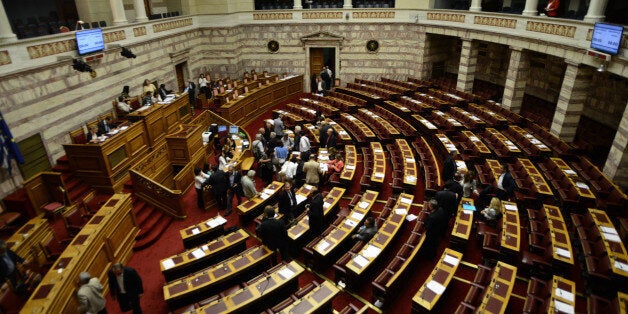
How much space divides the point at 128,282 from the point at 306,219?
4.19 metres

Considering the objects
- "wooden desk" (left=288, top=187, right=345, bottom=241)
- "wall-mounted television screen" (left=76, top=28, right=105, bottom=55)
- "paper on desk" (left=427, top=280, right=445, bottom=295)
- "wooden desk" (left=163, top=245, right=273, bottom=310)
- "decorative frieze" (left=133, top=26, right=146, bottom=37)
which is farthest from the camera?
"decorative frieze" (left=133, top=26, right=146, bottom=37)

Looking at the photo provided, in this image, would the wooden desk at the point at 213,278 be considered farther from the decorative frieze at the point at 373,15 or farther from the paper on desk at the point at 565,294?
the decorative frieze at the point at 373,15

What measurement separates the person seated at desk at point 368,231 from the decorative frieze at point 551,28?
9.91 meters

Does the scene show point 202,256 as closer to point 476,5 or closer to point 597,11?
point 597,11

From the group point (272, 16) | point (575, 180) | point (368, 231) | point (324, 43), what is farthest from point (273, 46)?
point (575, 180)

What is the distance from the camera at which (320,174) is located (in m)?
11.6

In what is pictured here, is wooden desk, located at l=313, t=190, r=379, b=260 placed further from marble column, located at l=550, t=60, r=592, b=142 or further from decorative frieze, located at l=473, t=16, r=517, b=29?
decorative frieze, located at l=473, t=16, r=517, b=29

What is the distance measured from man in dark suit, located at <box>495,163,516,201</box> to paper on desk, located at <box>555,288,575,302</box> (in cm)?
359

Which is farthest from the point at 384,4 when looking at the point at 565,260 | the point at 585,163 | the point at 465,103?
the point at 565,260

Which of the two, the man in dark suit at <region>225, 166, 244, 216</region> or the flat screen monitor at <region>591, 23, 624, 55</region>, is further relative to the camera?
the man in dark suit at <region>225, 166, 244, 216</region>

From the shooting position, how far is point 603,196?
976cm

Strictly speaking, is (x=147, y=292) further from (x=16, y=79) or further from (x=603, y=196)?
(x=603, y=196)

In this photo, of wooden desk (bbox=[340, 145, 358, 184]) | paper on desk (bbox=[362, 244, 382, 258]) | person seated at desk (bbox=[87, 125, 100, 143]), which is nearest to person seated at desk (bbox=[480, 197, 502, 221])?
paper on desk (bbox=[362, 244, 382, 258])

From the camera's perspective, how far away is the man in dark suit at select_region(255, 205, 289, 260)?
7637 millimetres
